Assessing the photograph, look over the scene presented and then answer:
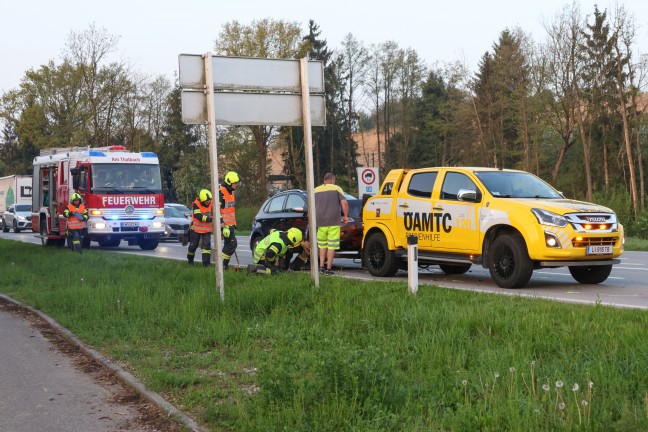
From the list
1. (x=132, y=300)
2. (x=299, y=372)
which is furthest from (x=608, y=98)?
(x=299, y=372)

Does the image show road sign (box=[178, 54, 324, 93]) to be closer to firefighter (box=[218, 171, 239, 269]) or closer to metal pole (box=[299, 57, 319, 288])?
metal pole (box=[299, 57, 319, 288])

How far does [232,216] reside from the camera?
53.3 ft

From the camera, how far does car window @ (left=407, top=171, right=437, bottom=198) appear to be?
46.2 ft

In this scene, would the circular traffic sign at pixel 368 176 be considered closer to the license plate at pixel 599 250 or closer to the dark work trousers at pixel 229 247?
the dark work trousers at pixel 229 247

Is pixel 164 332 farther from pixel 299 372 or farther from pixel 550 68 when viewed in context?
pixel 550 68

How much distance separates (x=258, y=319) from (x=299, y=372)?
145 inches

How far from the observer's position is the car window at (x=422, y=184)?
14086 millimetres

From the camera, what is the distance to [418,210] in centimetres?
1409

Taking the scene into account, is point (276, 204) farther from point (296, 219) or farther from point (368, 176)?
point (368, 176)

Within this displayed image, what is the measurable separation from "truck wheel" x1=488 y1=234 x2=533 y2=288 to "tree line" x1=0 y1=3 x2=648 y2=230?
25.2 m

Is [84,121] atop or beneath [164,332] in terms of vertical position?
atop

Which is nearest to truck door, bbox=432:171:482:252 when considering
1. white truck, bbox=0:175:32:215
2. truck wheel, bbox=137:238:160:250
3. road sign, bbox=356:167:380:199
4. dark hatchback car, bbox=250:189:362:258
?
dark hatchback car, bbox=250:189:362:258

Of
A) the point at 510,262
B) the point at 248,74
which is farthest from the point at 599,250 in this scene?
the point at 248,74

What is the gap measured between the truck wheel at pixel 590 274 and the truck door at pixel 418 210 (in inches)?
91.9
